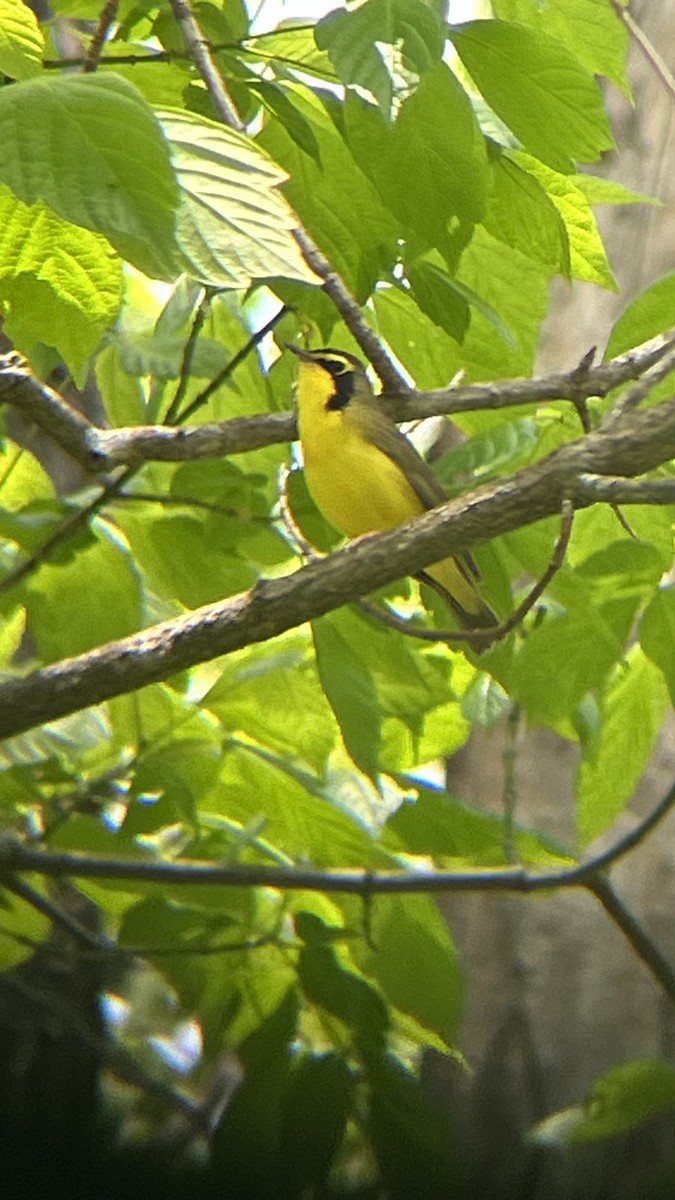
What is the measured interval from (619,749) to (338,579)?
2.21ft

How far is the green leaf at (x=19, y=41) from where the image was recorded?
195 cm

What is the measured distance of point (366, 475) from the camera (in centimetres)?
404

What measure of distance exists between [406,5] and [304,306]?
0.72m

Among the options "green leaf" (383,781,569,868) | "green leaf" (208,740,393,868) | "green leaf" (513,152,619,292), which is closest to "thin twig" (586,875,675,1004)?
"green leaf" (383,781,569,868)

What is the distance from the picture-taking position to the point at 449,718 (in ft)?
11.3

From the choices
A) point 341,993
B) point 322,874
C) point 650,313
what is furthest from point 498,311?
point 341,993

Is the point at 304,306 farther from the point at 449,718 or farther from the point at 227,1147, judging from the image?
the point at 227,1147

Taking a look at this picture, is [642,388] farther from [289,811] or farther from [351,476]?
[351,476]

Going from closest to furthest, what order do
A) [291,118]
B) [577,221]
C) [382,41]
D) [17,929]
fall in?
[382,41], [291,118], [577,221], [17,929]

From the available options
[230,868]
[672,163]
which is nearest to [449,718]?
[230,868]

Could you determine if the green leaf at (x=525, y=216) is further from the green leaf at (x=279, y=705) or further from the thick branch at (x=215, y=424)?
the green leaf at (x=279, y=705)

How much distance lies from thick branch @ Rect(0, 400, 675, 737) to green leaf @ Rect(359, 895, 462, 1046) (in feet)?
A: 2.27

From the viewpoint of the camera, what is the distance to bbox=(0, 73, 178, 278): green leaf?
5.29 ft

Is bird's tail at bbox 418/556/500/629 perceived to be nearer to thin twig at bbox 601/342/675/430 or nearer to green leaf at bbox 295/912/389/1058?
thin twig at bbox 601/342/675/430
